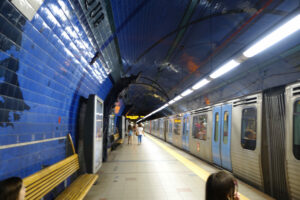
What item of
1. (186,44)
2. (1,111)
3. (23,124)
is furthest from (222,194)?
(186,44)

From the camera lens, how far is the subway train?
3.18 m

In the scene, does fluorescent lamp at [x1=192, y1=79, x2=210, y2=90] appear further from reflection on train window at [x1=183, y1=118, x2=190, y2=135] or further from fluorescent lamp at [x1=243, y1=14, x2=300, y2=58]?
reflection on train window at [x1=183, y1=118, x2=190, y2=135]

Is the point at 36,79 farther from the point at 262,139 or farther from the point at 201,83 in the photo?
the point at 201,83

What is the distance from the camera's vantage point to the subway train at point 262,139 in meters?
3.18

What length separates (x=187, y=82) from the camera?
12656 mm

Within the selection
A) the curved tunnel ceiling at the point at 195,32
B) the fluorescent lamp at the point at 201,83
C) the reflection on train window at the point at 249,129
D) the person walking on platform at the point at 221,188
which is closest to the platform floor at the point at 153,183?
the reflection on train window at the point at 249,129

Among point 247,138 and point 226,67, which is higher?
point 226,67

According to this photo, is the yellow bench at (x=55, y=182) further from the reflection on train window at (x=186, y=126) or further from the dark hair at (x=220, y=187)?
the reflection on train window at (x=186, y=126)

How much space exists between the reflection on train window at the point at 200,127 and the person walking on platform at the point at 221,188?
20.0ft

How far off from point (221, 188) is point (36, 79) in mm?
2698

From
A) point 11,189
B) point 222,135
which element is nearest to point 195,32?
point 222,135

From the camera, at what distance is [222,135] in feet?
19.0

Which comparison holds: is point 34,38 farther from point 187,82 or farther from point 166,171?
point 187,82

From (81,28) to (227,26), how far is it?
14.7 feet
